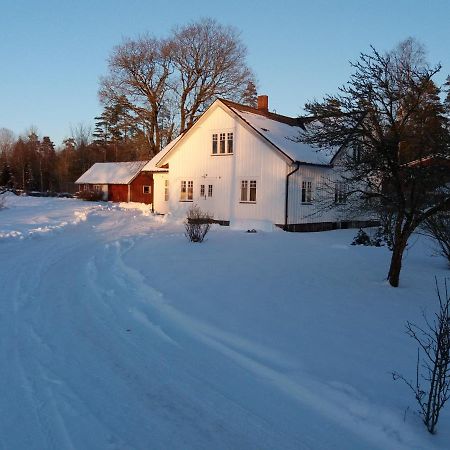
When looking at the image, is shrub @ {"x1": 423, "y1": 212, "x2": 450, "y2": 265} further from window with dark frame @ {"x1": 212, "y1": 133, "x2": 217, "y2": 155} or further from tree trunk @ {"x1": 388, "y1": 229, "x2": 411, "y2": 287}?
window with dark frame @ {"x1": 212, "y1": 133, "x2": 217, "y2": 155}

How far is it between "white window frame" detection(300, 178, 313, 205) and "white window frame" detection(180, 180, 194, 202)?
23.9ft

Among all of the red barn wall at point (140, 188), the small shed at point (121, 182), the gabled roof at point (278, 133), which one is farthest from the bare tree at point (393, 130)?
the red barn wall at point (140, 188)

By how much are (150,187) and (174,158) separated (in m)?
20.0

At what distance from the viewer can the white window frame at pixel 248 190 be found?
24.6m

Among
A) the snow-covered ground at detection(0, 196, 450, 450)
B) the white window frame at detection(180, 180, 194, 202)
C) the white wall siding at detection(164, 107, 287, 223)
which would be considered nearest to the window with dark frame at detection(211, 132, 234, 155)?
the white wall siding at detection(164, 107, 287, 223)

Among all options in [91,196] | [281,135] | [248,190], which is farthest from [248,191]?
[91,196]

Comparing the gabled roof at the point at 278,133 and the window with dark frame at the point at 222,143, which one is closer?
the gabled roof at the point at 278,133

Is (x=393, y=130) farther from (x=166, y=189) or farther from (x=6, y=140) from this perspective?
(x=6, y=140)

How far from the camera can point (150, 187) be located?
4859cm

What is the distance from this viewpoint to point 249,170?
81.2 ft

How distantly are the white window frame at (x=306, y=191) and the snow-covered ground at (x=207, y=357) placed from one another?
12.1m

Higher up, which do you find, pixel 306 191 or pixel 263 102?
pixel 263 102

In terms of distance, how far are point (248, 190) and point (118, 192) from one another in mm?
29698

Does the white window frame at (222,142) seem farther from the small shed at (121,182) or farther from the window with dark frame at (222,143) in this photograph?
the small shed at (121,182)
